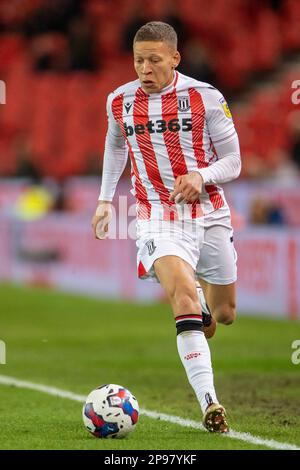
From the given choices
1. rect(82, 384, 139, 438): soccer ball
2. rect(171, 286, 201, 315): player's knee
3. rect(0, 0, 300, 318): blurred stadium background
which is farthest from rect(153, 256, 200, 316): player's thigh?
rect(0, 0, 300, 318): blurred stadium background

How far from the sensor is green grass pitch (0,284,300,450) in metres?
6.85

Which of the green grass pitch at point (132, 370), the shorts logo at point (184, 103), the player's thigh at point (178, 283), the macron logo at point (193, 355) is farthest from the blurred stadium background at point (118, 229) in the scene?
the shorts logo at point (184, 103)

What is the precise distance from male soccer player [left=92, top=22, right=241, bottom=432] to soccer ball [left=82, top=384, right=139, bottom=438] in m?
0.45

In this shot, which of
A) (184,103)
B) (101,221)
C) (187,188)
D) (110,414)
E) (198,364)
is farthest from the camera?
(101,221)

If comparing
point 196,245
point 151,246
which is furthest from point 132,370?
point 151,246

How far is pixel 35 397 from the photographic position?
28.5 ft

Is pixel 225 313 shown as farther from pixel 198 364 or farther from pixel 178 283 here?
pixel 198 364

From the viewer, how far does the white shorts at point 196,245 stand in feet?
24.0

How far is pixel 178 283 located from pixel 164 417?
1.10 meters

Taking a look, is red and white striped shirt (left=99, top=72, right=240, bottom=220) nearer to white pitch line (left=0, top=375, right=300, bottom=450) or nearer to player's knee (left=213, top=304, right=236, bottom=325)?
player's knee (left=213, top=304, right=236, bottom=325)

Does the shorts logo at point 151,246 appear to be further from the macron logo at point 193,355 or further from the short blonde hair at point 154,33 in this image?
the short blonde hair at point 154,33

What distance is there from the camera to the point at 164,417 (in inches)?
301

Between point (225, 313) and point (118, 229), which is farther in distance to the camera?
point (118, 229)

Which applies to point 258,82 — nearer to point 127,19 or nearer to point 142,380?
point 127,19
